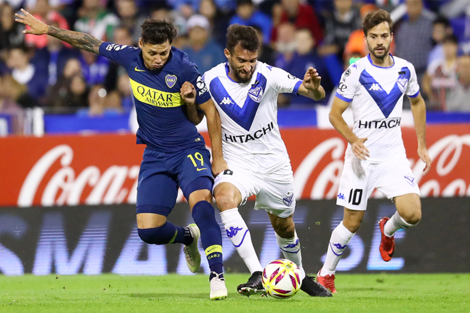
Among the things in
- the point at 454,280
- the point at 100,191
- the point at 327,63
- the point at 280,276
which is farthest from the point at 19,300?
the point at 327,63

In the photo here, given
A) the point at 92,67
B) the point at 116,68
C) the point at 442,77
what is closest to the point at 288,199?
the point at 442,77

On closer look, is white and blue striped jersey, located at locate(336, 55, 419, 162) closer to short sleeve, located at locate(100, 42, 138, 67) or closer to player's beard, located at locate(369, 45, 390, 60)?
player's beard, located at locate(369, 45, 390, 60)

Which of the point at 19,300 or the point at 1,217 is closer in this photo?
the point at 19,300

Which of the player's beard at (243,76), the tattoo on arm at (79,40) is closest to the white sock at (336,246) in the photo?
the player's beard at (243,76)

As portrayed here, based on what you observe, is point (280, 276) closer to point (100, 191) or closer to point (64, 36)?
point (64, 36)

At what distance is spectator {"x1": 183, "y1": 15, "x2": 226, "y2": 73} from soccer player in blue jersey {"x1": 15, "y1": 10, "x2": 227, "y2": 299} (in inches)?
209

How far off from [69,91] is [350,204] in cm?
650

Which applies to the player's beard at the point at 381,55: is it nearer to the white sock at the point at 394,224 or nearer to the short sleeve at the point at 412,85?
the short sleeve at the point at 412,85

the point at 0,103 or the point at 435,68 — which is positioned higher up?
the point at 435,68

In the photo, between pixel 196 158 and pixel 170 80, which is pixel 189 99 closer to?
pixel 170 80

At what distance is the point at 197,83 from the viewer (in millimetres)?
6047

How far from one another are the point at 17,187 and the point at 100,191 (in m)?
1.09

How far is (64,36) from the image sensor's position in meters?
6.46

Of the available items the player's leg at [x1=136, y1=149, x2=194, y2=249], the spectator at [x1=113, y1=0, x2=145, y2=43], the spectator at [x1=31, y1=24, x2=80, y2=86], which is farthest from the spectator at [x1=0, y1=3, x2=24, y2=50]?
the player's leg at [x1=136, y1=149, x2=194, y2=249]
